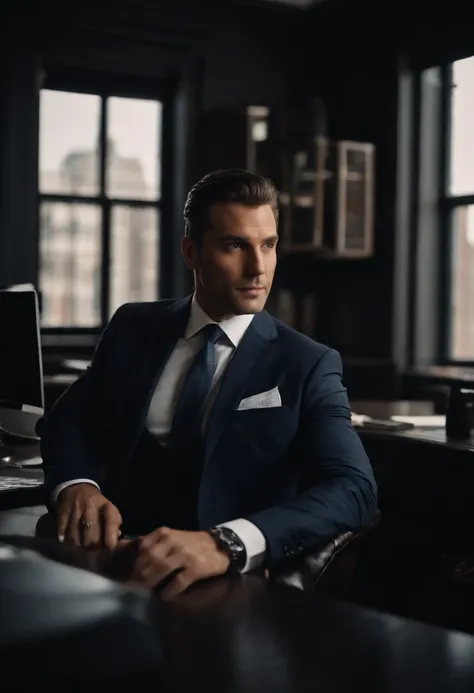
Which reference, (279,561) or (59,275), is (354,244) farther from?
(279,561)

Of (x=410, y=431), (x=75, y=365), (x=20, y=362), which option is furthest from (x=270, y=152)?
(x=20, y=362)

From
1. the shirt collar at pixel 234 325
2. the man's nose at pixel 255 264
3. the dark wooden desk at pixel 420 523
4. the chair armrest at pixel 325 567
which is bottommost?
the dark wooden desk at pixel 420 523

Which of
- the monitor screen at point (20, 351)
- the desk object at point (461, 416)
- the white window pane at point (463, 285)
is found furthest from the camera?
the white window pane at point (463, 285)

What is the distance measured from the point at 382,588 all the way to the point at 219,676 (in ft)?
7.42

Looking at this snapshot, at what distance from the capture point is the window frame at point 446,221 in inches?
244

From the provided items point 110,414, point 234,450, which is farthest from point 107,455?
point 234,450

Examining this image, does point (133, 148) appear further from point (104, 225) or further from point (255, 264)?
A: point (255, 264)

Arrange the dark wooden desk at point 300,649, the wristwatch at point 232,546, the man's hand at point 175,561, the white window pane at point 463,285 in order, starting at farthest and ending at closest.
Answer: the white window pane at point 463,285 < the wristwatch at point 232,546 < the man's hand at point 175,561 < the dark wooden desk at point 300,649

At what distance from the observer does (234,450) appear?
181cm

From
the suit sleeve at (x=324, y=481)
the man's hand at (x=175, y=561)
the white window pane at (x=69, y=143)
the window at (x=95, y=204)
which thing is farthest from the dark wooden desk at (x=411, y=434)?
the white window pane at (x=69, y=143)

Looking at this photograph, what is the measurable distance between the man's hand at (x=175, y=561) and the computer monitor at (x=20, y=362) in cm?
120

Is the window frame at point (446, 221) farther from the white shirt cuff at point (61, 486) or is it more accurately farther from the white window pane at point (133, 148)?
the white shirt cuff at point (61, 486)

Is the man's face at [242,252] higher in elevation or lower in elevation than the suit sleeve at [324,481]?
higher

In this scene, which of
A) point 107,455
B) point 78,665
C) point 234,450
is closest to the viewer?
point 78,665
